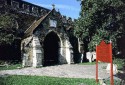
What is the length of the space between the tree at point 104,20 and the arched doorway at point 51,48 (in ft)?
30.2

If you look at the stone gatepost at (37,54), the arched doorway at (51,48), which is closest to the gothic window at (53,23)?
the arched doorway at (51,48)

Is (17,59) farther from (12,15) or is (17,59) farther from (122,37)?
(122,37)

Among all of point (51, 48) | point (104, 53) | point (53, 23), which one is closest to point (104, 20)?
point (104, 53)

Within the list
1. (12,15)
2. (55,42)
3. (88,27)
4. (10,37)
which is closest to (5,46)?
(10,37)

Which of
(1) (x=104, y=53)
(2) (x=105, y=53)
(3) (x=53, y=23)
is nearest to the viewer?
(2) (x=105, y=53)

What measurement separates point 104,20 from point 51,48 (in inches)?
487

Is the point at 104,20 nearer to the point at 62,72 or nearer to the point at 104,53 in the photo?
the point at 62,72

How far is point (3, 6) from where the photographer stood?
3016cm

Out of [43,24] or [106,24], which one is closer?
[106,24]

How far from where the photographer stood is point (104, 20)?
20.9 m

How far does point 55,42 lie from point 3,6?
8309 mm

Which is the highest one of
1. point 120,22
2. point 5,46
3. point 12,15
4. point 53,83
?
point 12,15

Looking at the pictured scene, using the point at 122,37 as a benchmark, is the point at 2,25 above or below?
above

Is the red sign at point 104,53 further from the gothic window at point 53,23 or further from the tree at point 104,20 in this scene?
the gothic window at point 53,23
